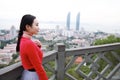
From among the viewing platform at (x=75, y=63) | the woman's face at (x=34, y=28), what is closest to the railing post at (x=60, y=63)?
the viewing platform at (x=75, y=63)

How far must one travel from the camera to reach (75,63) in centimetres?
329

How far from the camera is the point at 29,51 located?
1.95 m

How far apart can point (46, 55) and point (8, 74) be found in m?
0.78

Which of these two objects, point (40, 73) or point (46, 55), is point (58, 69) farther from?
point (40, 73)

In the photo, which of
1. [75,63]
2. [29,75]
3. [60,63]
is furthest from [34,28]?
[75,63]

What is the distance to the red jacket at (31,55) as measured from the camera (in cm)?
195

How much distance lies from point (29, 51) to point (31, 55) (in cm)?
3

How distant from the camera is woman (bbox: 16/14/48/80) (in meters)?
1.96

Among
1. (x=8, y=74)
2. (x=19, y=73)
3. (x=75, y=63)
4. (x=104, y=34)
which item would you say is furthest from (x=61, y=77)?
(x=104, y=34)

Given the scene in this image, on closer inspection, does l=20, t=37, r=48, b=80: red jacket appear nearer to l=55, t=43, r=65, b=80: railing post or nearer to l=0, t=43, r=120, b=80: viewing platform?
l=0, t=43, r=120, b=80: viewing platform

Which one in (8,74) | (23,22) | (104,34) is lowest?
(104,34)

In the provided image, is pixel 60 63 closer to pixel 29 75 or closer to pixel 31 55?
pixel 29 75

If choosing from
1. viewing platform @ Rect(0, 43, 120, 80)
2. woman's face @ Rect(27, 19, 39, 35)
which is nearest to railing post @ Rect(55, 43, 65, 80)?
viewing platform @ Rect(0, 43, 120, 80)

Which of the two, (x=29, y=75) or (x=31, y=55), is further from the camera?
(x=29, y=75)
